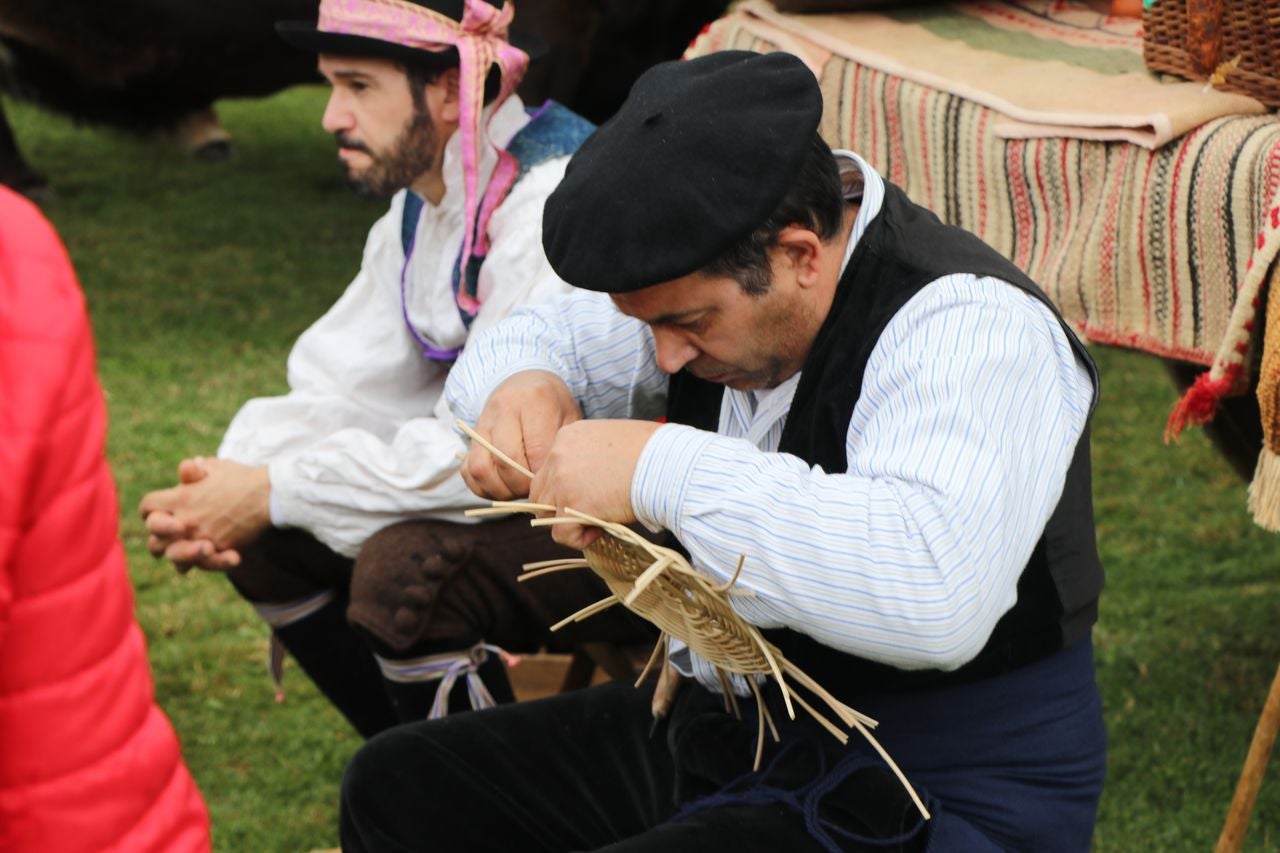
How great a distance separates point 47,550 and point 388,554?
1.41 m

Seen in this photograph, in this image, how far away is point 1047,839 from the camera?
186 cm

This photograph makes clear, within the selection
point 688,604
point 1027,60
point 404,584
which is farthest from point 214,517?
point 1027,60

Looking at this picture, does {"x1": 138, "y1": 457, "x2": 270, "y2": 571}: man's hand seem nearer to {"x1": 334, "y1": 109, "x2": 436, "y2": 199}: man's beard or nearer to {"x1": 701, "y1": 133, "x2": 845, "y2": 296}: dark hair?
{"x1": 334, "y1": 109, "x2": 436, "y2": 199}: man's beard

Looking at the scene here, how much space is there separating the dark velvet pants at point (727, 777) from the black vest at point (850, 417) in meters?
0.04

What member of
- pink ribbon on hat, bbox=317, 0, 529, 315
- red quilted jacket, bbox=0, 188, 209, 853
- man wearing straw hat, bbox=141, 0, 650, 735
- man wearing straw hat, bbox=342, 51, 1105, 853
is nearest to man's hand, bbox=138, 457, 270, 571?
man wearing straw hat, bbox=141, 0, 650, 735

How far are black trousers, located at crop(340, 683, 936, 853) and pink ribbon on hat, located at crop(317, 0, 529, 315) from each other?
94 cm

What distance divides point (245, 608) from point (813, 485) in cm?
284

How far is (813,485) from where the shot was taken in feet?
5.31

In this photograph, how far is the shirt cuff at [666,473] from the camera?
65.3 inches

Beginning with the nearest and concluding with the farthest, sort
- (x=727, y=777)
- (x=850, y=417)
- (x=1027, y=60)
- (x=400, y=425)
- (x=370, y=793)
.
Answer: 1. (x=850, y=417)
2. (x=727, y=777)
3. (x=370, y=793)
4. (x=400, y=425)
5. (x=1027, y=60)

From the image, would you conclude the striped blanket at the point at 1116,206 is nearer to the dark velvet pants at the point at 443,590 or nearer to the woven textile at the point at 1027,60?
the woven textile at the point at 1027,60

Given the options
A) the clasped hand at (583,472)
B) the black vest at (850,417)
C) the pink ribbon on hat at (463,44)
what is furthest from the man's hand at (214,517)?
the black vest at (850,417)

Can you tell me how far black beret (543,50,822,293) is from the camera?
1.69m

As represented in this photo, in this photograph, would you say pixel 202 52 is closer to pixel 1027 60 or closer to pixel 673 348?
pixel 1027 60
